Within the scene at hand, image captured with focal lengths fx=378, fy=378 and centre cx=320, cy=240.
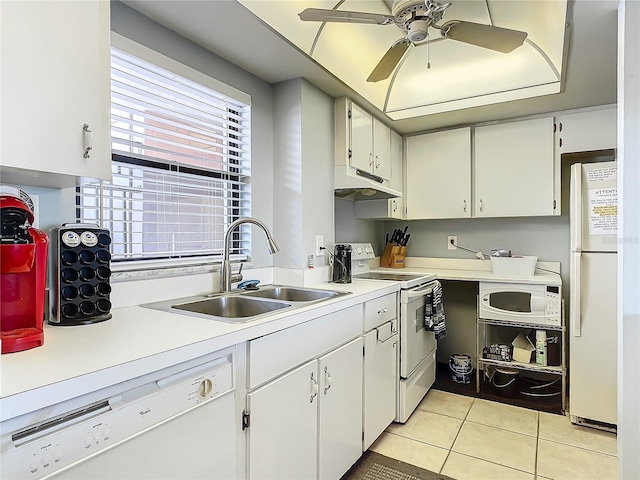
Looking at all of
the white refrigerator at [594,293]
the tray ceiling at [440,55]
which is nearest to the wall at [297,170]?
the tray ceiling at [440,55]

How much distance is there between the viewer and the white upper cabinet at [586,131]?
9.09 ft

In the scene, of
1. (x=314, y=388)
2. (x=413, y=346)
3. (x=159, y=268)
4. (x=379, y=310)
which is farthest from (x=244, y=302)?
(x=413, y=346)

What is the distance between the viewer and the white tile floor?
2008 millimetres

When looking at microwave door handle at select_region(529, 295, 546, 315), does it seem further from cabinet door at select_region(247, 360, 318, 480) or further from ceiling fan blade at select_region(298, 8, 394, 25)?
ceiling fan blade at select_region(298, 8, 394, 25)

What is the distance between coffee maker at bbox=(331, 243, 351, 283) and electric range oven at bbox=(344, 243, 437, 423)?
232 millimetres

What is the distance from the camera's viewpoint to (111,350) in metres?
0.99

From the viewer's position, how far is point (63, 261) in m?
1.28

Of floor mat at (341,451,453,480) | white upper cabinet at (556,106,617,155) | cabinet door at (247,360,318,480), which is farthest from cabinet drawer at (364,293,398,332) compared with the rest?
white upper cabinet at (556,106,617,155)

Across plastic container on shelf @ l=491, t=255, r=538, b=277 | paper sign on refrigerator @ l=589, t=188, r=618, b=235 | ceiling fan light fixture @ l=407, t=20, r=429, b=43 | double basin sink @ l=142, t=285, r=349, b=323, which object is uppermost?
ceiling fan light fixture @ l=407, t=20, r=429, b=43

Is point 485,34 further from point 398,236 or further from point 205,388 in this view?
point 398,236

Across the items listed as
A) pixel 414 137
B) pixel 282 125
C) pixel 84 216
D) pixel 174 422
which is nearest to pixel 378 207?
pixel 414 137

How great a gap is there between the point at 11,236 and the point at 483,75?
292 cm

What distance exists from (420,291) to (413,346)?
1.24 ft

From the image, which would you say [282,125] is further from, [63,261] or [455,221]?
[455,221]
